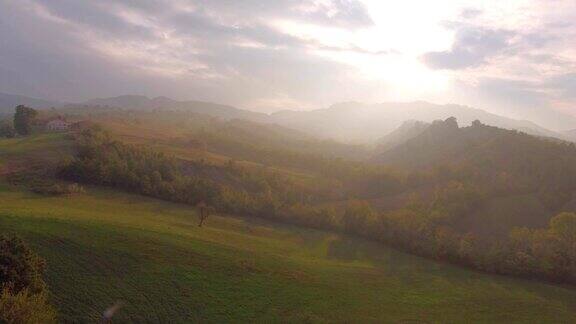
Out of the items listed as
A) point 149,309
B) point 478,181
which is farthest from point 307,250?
point 478,181

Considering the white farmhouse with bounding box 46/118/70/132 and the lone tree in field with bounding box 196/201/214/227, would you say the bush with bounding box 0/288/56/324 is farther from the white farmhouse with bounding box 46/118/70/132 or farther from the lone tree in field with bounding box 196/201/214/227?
the white farmhouse with bounding box 46/118/70/132

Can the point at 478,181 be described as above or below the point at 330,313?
above

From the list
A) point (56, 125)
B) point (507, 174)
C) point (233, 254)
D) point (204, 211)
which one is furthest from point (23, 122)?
→ point (507, 174)

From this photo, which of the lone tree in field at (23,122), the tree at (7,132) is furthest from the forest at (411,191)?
the lone tree in field at (23,122)

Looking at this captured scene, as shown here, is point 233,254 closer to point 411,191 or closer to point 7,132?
point 411,191

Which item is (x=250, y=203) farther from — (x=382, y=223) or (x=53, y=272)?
(x=53, y=272)

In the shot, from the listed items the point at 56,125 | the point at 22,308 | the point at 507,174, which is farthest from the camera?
the point at 56,125

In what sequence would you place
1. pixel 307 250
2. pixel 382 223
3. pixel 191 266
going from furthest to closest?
pixel 382 223
pixel 307 250
pixel 191 266

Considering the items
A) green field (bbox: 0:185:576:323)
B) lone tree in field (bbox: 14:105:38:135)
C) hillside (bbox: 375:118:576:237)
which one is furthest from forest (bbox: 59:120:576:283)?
lone tree in field (bbox: 14:105:38:135)
